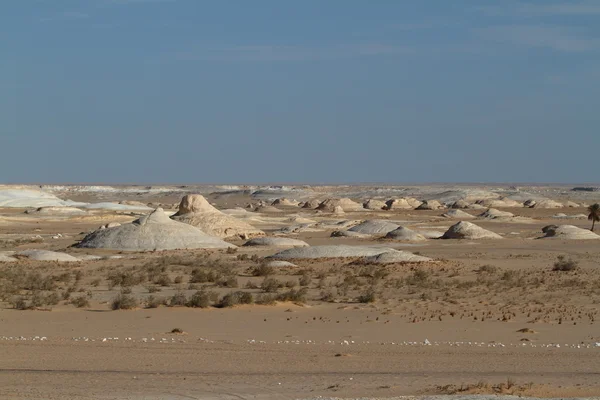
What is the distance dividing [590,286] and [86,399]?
55.2 feet

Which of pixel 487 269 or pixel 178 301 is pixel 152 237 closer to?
pixel 487 269

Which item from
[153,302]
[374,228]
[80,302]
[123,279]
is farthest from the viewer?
[374,228]

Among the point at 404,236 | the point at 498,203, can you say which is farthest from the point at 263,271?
the point at 498,203

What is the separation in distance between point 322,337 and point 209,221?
1100 inches

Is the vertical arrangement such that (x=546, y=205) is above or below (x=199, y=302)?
below

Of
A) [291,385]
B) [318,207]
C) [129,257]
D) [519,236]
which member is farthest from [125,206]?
[291,385]

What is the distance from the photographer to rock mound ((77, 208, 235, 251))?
36.2 meters

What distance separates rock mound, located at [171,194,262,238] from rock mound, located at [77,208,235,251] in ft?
12.7

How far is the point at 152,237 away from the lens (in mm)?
36531

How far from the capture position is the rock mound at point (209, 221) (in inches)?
1681

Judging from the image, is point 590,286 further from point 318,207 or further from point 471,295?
point 318,207

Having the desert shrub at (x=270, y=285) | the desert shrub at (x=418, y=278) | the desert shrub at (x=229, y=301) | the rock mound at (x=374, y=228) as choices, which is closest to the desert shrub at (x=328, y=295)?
the desert shrub at (x=270, y=285)

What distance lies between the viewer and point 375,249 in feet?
113

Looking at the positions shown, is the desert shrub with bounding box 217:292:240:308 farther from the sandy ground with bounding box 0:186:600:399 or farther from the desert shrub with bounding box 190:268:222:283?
the desert shrub with bounding box 190:268:222:283
